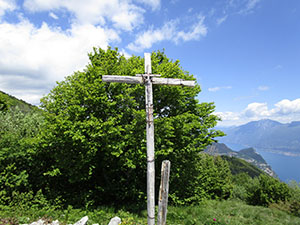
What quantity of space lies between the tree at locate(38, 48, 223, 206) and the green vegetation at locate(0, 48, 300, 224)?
0.19 feet

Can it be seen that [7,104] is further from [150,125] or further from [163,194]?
[163,194]

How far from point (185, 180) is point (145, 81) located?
1293cm

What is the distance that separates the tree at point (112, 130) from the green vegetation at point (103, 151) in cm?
6

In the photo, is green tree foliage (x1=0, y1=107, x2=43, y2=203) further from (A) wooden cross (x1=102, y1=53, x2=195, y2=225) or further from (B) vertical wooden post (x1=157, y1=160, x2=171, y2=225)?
(B) vertical wooden post (x1=157, y1=160, x2=171, y2=225)

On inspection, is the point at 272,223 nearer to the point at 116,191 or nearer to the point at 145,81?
the point at 116,191

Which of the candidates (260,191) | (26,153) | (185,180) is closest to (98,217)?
(26,153)

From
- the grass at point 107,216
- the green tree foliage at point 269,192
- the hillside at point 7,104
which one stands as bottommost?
the green tree foliage at point 269,192

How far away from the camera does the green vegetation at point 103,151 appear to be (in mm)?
9602

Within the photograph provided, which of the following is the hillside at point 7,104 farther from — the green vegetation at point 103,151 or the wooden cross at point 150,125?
the wooden cross at point 150,125

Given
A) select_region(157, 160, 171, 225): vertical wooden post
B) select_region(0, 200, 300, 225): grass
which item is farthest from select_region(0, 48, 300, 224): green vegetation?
select_region(157, 160, 171, 225): vertical wooden post

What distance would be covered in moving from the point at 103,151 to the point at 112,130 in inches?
140

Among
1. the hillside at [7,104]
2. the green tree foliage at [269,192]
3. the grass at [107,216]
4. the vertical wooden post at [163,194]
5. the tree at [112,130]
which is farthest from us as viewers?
the hillside at [7,104]

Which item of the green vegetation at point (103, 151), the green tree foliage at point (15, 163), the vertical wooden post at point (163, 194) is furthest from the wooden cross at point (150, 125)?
the green tree foliage at point (15, 163)

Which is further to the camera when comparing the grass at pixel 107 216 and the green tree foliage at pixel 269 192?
the green tree foliage at pixel 269 192
